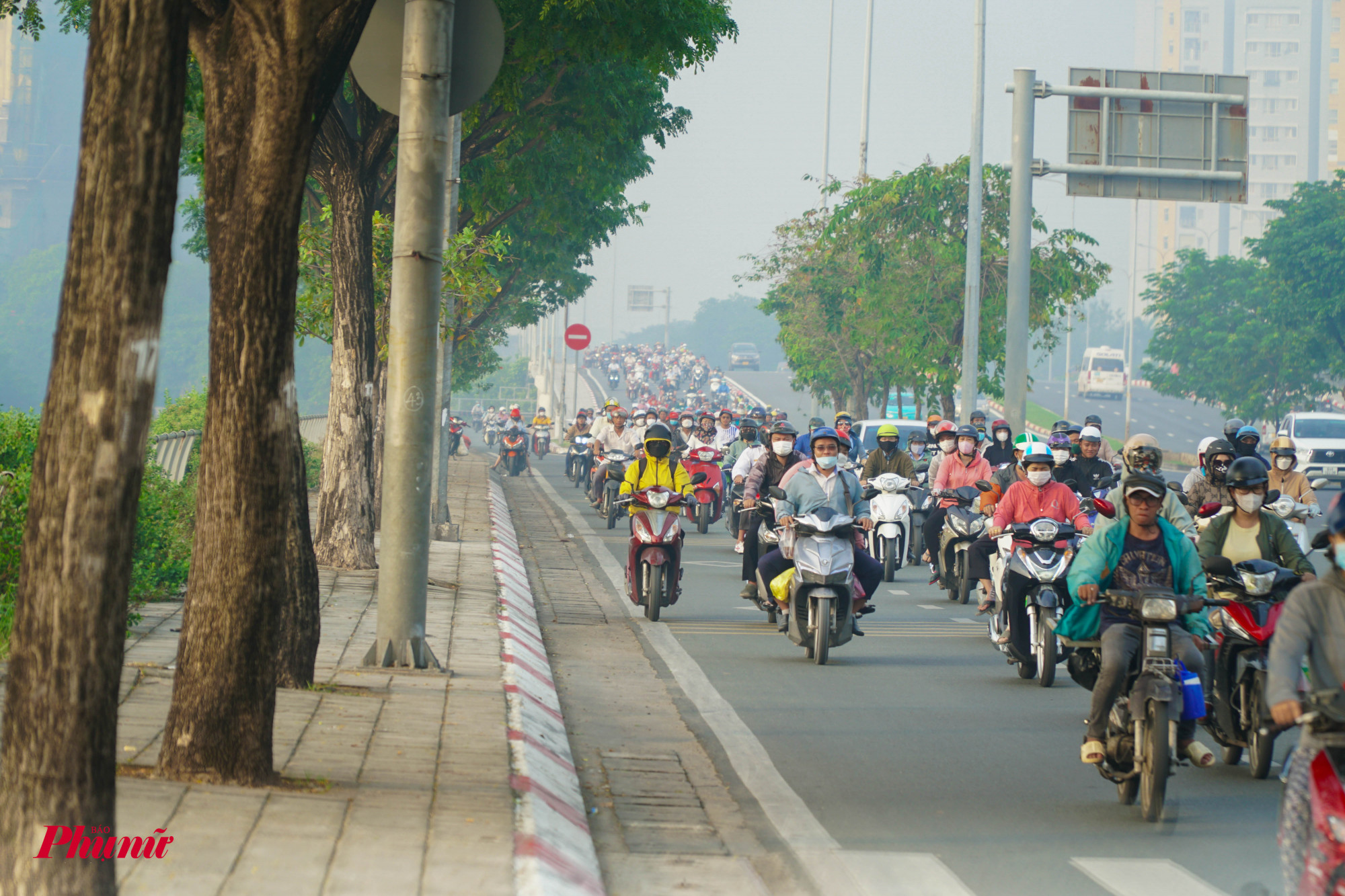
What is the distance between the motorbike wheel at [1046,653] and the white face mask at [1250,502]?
8.13 ft

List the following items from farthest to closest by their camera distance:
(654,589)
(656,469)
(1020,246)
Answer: (1020,246), (656,469), (654,589)

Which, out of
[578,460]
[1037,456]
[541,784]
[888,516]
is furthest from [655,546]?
[578,460]

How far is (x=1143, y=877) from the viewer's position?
5.98 m

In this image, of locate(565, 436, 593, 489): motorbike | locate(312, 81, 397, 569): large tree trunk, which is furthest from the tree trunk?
locate(565, 436, 593, 489): motorbike

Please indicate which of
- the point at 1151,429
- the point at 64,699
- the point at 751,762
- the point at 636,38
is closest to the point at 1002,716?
the point at 751,762

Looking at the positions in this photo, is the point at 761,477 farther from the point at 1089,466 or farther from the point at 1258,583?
the point at 1258,583

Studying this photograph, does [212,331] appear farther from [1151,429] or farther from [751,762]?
[1151,429]

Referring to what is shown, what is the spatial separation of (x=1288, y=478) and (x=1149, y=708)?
7.54 metres

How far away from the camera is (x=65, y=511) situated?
4414 mm

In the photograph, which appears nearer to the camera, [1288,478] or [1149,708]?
[1149,708]

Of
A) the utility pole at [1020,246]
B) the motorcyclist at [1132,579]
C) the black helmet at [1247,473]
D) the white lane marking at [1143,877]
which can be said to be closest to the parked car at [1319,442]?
the utility pole at [1020,246]

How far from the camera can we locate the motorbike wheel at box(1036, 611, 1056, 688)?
1093 cm

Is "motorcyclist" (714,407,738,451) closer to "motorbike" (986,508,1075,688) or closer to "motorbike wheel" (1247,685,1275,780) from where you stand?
"motorbike" (986,508,1075,688)

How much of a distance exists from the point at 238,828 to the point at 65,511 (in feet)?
5.40
